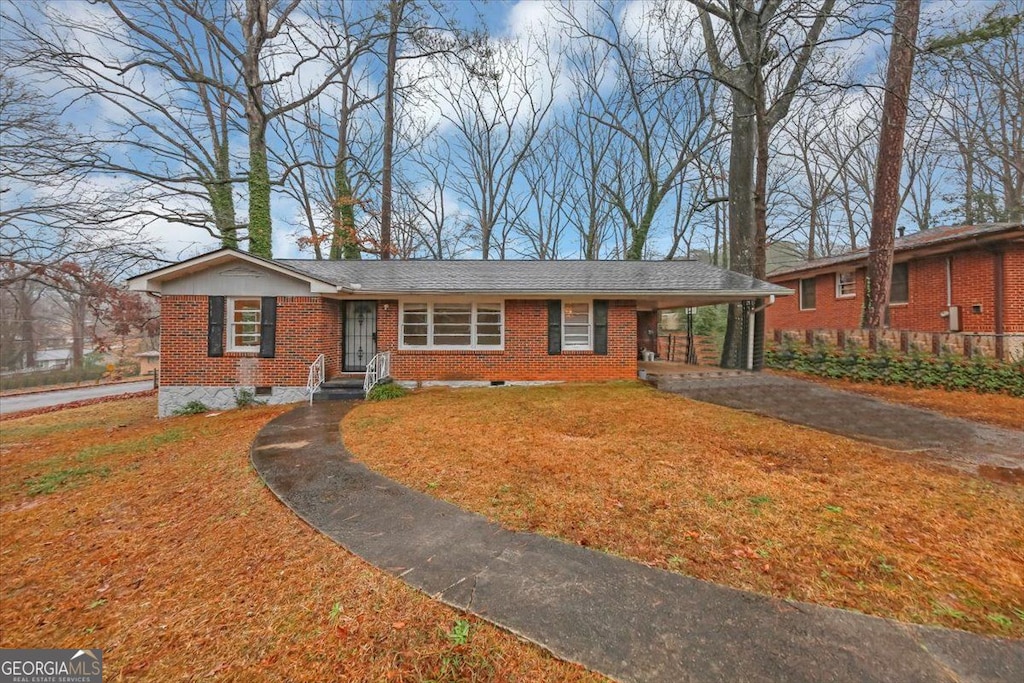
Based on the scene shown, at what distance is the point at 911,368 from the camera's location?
931 centimetres

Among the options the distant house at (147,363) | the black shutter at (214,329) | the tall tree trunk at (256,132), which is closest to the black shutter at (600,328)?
the black shutter at (214,329)

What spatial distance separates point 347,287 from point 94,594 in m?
7.17

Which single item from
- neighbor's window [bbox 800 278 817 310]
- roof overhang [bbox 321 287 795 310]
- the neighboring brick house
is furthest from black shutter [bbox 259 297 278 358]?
neighbor's window [bbox 800 278 817 310]

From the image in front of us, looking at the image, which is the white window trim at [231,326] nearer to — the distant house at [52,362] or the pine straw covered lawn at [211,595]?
the pine straw covered lawn at [211,595]

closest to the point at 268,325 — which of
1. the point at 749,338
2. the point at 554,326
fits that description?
the point at 554,326

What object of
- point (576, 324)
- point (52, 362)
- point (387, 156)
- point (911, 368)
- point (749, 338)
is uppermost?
Answer: point (387, 156)

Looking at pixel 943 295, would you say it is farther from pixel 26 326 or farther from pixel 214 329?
pixel 26 326

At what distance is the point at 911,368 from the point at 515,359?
32.3 ft

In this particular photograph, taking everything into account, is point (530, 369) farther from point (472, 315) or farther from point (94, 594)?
point (94, 594)

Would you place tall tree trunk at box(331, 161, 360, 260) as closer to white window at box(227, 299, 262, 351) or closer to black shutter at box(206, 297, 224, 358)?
white window at box(227, 299, 262, 351)

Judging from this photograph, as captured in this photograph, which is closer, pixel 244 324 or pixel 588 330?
pixel 244 324

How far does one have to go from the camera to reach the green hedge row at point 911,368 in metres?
8.38

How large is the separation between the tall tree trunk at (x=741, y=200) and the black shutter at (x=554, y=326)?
18.6 ft

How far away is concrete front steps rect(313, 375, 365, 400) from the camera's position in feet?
29.6
